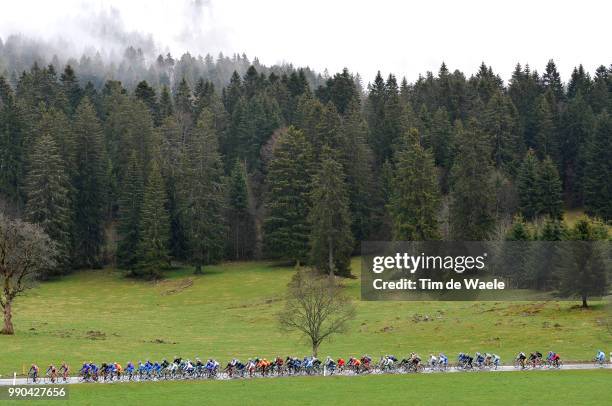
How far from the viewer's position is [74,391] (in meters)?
38.8

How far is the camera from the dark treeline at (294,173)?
290 feet

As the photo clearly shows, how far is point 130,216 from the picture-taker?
100m

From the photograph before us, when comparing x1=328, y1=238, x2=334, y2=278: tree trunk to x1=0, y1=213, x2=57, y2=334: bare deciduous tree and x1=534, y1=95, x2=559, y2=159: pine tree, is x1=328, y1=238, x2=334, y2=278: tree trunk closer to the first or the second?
x1=0, y1=213, x2=57, y2=334: bare deciduous tree

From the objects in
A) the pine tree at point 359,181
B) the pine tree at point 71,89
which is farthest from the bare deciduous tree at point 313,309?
the pine tree at point 71,89

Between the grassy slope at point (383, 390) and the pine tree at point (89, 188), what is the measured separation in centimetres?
6540

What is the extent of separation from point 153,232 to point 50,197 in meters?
15.4

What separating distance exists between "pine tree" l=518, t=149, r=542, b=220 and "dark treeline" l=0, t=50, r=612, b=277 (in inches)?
7.7

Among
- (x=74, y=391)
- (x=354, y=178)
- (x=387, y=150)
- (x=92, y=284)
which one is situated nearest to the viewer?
(x=74, y=391)

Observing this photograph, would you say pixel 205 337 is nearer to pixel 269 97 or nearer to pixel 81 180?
pixel 81 180

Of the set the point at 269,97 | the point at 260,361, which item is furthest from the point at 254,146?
the point at 260,361

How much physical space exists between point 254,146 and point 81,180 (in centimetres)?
2956

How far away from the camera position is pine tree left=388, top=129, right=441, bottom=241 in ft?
270

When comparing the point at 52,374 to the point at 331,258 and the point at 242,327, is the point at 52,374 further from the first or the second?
the point at 331,258

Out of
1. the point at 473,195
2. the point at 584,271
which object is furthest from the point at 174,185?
the point at 584,271
